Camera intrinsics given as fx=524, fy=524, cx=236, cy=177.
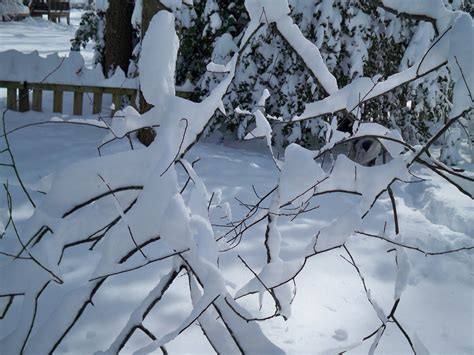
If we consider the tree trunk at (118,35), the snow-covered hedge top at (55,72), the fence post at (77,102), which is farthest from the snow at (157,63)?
the tree trunk at (118,35)

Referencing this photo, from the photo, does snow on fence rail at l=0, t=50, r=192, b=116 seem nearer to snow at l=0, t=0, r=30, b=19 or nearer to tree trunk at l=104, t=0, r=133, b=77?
tree trunk at l=104, t=0, r=133, b=77

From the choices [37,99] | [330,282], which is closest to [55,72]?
[37,99]

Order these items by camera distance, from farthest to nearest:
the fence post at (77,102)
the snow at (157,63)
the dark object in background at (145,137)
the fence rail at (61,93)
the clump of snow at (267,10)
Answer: the fence post at (77,102) < the fence rail at (61,93) < the dark object in background at (145,137) < the clump of snow at (267,10) < the snow at (157,63)

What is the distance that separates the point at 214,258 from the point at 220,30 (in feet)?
20.6

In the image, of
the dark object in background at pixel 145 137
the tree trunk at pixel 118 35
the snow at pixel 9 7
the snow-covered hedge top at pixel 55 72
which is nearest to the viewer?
the dark object in background at pixel 145 137

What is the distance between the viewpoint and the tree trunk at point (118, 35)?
812cm

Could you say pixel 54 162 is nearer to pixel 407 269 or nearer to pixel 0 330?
pixel 0 330

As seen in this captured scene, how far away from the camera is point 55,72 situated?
7641 millimetres

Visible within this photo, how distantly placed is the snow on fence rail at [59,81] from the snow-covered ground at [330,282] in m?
1.92

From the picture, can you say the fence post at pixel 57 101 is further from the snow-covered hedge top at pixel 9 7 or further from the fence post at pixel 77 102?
the snow-covered hedge top at pixel 9 7

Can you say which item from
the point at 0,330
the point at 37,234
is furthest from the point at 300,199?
the point at 0,330

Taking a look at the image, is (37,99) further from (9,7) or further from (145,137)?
(9,7)

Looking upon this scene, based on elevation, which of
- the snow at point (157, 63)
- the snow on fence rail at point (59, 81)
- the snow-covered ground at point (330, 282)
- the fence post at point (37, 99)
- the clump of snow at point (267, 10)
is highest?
the clump of snow at point (267, 10)

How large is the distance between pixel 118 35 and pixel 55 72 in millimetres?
1223
